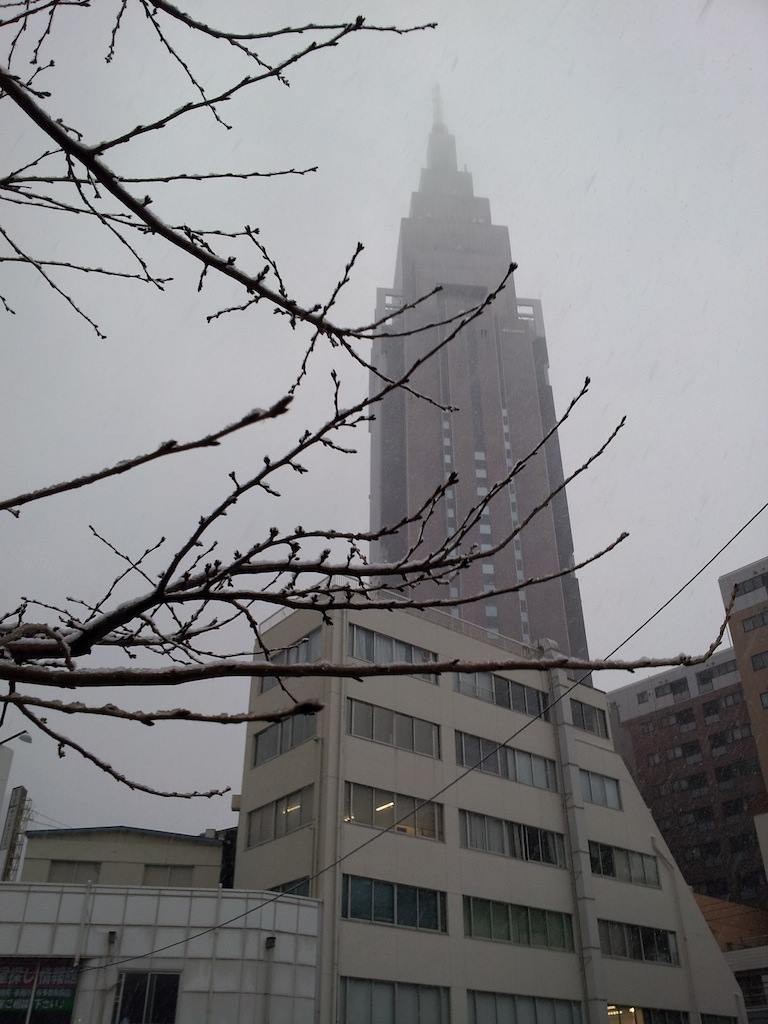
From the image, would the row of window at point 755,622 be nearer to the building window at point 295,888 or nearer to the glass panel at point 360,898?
the glass panel at point 360,898

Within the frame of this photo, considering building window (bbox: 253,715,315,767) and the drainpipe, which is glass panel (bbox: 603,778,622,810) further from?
building window (bbox: 253,715,315,767)

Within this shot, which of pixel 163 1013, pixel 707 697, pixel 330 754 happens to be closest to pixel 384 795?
pixel 330 754

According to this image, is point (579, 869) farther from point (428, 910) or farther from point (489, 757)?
point (428, 910)

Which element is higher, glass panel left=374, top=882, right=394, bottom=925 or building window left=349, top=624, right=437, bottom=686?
building window left=349, top=624, right=437, bottom=686

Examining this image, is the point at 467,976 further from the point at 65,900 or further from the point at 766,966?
the point at 766,966

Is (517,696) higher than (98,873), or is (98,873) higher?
(517,696)

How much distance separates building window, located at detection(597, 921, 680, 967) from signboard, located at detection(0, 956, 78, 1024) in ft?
54.8

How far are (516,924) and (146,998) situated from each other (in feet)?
37.9

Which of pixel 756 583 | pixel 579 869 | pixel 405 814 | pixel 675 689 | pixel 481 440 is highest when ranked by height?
pixel 481 440

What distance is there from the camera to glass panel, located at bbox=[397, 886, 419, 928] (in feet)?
71.9

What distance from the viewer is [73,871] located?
25.9m

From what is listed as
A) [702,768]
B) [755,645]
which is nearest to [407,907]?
[755,645]

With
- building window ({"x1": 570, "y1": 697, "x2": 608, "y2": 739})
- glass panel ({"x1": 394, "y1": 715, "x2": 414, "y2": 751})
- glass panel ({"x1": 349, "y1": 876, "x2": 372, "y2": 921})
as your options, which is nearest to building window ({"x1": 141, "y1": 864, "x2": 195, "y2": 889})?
glass panel ({"x1": 349, "y1": 876, "x2": 372, "y2": 921})

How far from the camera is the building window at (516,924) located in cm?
2358
